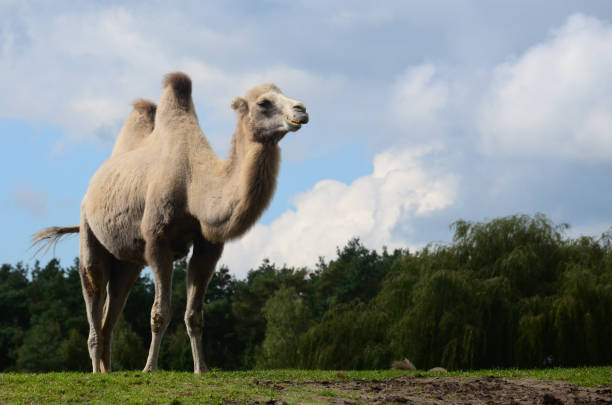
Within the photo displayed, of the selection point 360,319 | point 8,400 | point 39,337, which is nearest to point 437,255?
point 360,319

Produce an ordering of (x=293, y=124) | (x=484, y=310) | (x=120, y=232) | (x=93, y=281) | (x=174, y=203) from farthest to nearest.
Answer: (x=484, y=310) → (x=93, y=281) → (x=120, y=232) → (x=174, y=203) → (x=293, y=124)

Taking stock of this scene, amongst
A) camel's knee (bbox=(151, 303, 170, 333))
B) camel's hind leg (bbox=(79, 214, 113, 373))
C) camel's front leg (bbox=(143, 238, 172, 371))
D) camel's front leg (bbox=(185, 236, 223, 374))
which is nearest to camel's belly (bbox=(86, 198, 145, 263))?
camel's hind leg (bbox=(79, 214, 113, 373))

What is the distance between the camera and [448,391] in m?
8.34

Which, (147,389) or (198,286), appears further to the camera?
(198,286)

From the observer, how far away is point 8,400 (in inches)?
275

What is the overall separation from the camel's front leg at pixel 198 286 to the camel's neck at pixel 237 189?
450 mm

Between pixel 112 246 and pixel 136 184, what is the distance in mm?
987

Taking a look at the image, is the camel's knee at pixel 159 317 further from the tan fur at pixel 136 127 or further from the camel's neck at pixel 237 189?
the tan fur at pixel 136 127

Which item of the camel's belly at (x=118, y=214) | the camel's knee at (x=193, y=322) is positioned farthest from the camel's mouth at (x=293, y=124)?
the camel's knee at (x=193, y=322)

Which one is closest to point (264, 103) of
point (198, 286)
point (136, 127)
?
point (198, 286)

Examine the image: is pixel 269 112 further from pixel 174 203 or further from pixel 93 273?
pixel 93 273

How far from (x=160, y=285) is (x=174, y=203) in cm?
101

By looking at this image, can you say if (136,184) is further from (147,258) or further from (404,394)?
(404,394)

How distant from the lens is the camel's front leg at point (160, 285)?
8.43 metres
